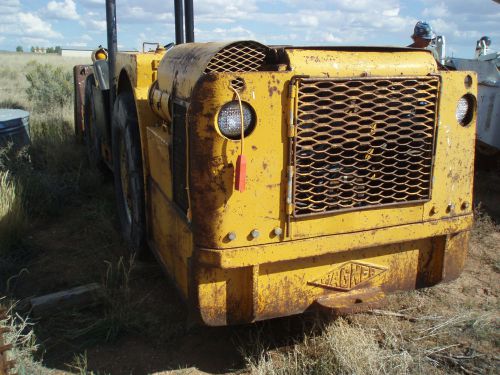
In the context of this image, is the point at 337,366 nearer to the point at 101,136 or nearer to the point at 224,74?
the point at 224,74

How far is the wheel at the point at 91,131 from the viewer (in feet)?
19.8

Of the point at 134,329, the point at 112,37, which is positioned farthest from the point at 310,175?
the point at 112,37

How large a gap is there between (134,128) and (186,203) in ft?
4.09

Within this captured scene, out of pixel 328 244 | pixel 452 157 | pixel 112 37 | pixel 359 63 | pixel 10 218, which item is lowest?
pixel 10 218

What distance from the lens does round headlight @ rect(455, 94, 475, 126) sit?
281 centimetres

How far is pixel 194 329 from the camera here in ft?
10.9

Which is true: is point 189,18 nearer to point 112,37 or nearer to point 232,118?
point 112,37

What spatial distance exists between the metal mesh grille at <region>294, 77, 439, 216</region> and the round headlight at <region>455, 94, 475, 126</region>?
0.19m

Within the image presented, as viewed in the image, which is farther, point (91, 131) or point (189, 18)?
point (91, 131)

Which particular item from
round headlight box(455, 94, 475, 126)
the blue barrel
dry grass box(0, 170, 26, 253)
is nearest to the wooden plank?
dry grass box(0, 170, 26, 253)

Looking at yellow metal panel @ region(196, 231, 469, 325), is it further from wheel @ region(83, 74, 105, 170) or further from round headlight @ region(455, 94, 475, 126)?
wheel @ region(83, 74, 105, 170)

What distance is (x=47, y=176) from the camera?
19.6 ft

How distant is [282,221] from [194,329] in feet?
3.98

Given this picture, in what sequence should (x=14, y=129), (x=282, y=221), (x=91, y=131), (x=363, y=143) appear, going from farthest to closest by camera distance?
(x=14, y=129)
(x=91, y=131)
(x=363, y=143)
(x=282, y=221)
